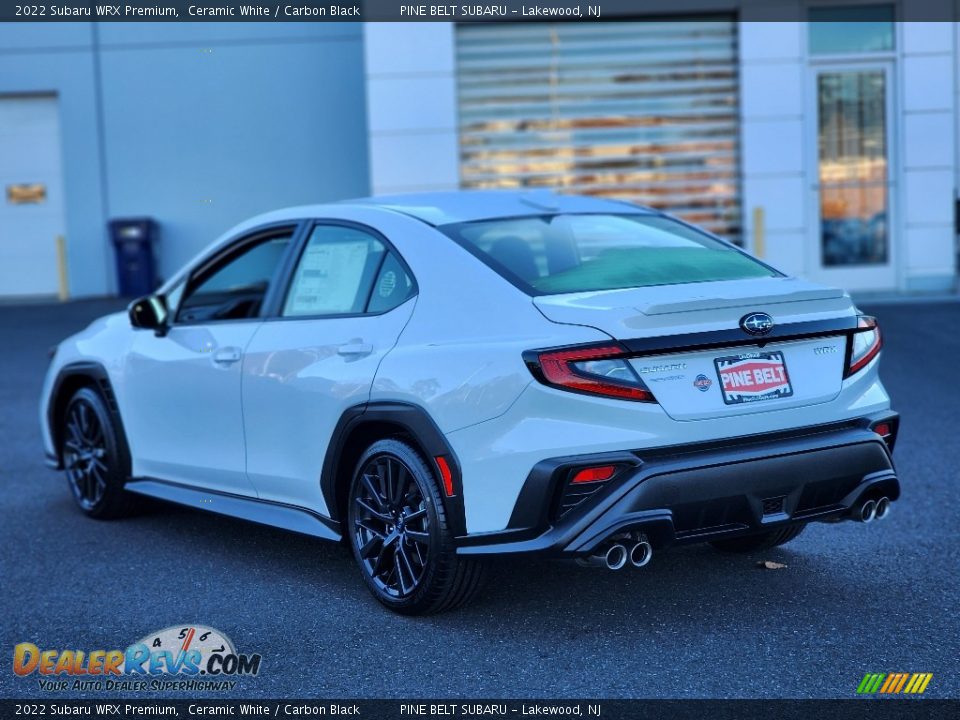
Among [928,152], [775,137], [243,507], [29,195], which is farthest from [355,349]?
[29,195]

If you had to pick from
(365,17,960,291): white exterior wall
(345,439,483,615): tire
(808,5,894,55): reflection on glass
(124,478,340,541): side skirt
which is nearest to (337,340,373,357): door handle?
(345,439,483,615): tire

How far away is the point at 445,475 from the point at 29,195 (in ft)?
57.9

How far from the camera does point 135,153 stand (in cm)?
2023

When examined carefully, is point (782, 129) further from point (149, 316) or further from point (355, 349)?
point (355, 349)

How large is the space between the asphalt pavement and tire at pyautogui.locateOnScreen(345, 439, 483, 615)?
125 mm

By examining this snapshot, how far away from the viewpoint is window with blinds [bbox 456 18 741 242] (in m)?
17.2

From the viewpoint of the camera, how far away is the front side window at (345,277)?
514cm

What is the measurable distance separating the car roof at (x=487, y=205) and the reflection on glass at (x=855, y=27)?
39.3ft

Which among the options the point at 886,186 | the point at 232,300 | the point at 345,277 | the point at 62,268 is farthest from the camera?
the point at 62,268

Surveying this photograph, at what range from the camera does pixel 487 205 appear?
219 inches

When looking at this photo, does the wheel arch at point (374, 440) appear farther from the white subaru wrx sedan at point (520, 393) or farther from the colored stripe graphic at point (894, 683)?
the colored stripe graphic at point (894, 683)

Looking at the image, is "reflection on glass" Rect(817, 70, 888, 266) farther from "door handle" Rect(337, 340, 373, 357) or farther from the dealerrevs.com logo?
the dealerrevs.com logo

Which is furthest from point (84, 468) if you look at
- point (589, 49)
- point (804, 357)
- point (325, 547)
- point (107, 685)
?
point (589, 49)

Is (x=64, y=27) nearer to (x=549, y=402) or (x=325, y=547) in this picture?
(x=325, y=547)
